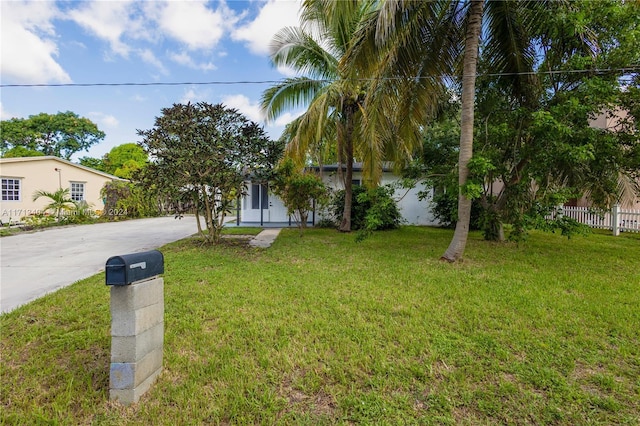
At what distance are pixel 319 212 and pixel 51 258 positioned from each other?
8.69 meters

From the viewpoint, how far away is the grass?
2.12 m

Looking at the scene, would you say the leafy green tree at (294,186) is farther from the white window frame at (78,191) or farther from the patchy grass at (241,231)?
the white window frame at (78,191)

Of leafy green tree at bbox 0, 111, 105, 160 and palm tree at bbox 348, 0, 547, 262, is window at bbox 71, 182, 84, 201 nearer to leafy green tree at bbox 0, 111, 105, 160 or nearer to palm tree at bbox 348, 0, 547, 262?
palm tree at bbox 348, 0, 547, 262

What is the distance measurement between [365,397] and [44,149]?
44.5m

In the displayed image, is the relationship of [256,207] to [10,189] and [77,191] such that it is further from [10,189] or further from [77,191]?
[77,191]

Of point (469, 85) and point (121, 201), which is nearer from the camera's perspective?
point (469, 85)

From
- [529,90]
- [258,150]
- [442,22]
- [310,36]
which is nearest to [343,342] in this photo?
[258,150]

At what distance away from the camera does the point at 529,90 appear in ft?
23.8

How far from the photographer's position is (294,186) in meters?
9.21

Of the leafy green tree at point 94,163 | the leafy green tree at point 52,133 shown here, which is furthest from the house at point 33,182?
the leafy green tree at point 52,133

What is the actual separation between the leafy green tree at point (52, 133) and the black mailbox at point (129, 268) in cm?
4173

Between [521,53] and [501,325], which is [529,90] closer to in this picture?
[521,53]

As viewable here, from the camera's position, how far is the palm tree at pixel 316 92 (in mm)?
9188

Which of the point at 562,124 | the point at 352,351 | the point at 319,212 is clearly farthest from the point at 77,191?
the point at 562,124
